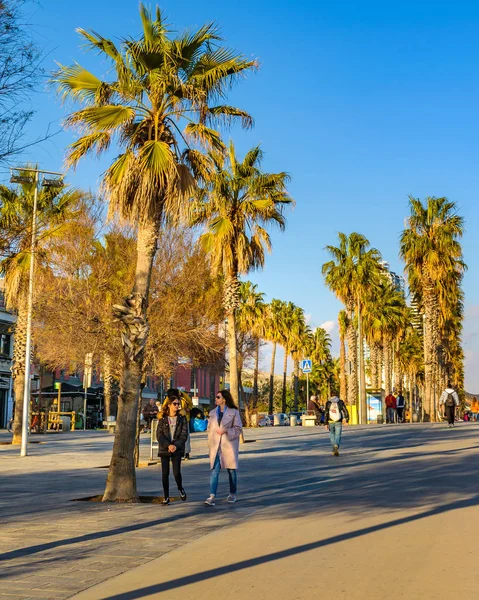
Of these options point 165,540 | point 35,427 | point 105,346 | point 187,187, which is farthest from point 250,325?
point 165,540

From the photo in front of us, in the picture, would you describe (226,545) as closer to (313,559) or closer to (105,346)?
(313,559)

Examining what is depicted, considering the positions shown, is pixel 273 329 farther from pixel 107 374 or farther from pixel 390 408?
pixel 107 374

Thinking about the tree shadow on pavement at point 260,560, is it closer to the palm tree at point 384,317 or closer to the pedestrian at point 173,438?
the pedestrian at point 173,438

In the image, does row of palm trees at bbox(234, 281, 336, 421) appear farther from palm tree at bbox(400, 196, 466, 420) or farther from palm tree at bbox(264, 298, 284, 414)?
palm tree at bbox(400, 196, 466, 420)

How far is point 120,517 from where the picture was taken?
1075cm

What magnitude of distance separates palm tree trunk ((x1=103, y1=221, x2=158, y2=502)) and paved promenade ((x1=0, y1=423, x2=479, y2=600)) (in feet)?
1.71

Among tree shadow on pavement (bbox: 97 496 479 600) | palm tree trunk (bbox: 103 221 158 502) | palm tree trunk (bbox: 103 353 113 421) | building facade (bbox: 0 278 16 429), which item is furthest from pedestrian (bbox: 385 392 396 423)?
tree shadow on pavement (bbox: 97 496 479 600)

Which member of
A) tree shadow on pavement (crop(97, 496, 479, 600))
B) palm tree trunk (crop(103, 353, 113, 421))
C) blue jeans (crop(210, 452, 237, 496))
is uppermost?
palm tree trunk (crop(103, 353, 113, 421))

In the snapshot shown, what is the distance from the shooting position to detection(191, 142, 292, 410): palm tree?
87.6 feet

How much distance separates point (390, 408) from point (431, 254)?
9991mm

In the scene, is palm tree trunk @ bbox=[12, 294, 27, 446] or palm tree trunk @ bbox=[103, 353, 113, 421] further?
palm tree trunk @ bbox=[103, 353, 113, 421]

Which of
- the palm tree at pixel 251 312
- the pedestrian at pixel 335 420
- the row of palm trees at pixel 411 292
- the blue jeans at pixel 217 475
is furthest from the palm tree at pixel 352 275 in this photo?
the blue jeans at pixel 217 475

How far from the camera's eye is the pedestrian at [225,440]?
41.3 feet

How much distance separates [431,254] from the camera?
48000mm
